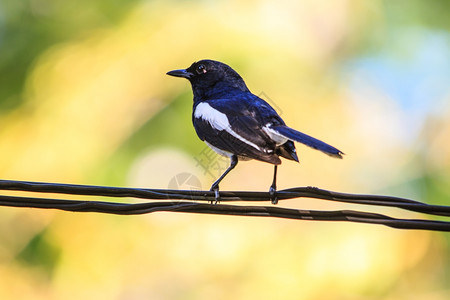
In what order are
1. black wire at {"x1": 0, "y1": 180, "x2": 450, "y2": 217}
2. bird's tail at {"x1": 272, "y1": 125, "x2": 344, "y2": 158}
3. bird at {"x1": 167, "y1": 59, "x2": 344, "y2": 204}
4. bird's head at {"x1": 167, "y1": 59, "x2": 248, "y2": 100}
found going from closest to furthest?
black wire at {"x1": 0, "y1": 180, "x2": 450, "y2": 217} < bird's tail at {"x1": 272, "y1": 125, "x2": 344, "y2": 158} < bird at {"x1": 167, "y1": 59, "x2": 344, "y2": 204} < bird's head at {"x1": 167, "y1": 59, "x2": 248, "y2": 100}

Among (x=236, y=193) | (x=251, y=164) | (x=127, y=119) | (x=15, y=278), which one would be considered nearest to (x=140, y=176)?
(x=127, y=119)

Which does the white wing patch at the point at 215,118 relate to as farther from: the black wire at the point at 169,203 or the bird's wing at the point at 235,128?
the black wire at the point at 169,203

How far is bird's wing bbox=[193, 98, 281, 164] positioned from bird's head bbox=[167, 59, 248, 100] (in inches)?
15.7

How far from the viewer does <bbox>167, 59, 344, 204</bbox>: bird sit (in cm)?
421

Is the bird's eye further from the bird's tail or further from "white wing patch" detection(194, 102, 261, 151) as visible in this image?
the bird's tail

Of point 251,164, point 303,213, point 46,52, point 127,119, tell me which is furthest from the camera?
point 46,52

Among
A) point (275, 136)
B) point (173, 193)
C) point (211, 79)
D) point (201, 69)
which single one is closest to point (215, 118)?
point (275, 136)

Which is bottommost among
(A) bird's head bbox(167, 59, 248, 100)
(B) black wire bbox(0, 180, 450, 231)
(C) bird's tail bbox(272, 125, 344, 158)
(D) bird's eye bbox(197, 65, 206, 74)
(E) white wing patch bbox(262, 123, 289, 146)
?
(B) black wire bbox(0, 180, 450, 231)

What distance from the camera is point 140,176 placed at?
8.07 m

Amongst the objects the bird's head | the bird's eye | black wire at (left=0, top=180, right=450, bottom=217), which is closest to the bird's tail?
black wire at (left=0, top=180, right=450, bottom=217)

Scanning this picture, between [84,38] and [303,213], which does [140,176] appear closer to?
[84,38]

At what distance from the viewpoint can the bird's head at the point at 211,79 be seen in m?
5.64

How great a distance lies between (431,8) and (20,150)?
21.7 feet

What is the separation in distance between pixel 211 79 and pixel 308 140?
2071 millimetres
